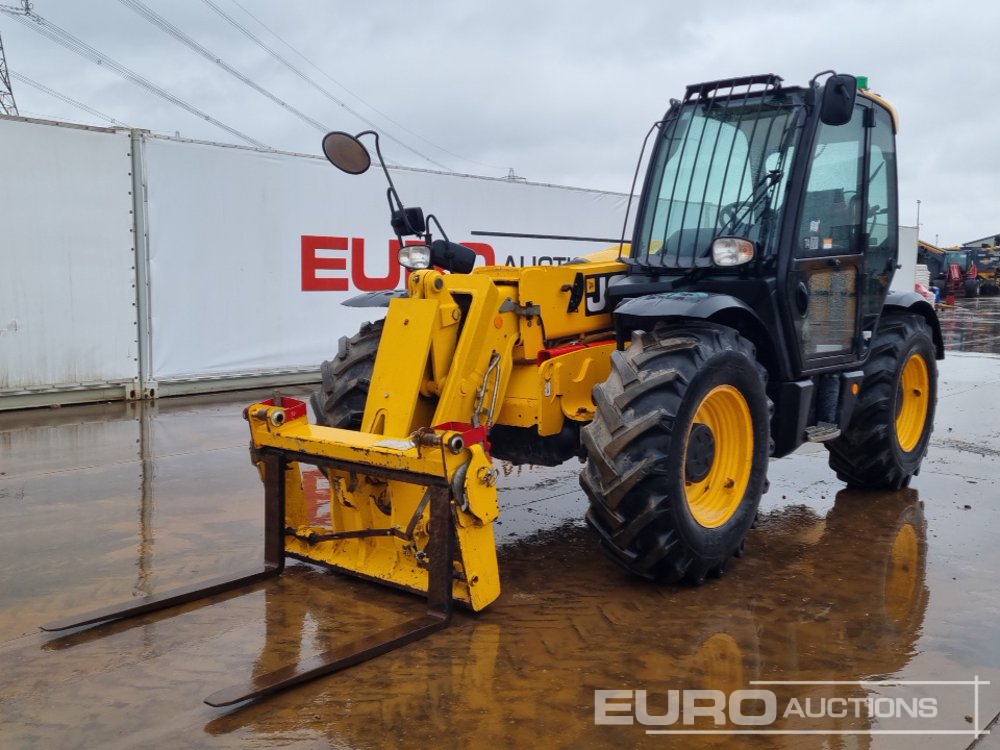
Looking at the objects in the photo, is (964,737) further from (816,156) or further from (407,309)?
(816,156)

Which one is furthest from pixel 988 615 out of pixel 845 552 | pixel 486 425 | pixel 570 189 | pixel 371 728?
pixel 570 189

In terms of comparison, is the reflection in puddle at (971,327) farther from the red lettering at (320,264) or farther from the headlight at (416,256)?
the headlight at (416,256)

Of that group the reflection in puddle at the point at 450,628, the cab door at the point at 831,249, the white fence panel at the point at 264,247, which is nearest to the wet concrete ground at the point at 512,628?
the reflection in puddle at the point at 450,628

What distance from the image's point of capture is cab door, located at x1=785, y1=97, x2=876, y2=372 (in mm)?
Answer: 5207

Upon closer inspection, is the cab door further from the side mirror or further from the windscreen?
the side mirror

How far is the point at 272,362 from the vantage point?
11.5 meters

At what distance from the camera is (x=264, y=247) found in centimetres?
1112

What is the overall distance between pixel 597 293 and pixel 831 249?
1439 mm

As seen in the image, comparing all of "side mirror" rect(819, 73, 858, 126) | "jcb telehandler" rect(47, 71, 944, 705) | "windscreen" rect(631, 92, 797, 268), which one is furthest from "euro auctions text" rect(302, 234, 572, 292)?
"side mirror" rect(819, 73, 858, 126)

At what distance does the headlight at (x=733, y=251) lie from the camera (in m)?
4.79

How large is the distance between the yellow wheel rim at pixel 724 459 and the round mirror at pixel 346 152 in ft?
6.72

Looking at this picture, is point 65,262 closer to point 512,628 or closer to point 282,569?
point 282,569

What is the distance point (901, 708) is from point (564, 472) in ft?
13.1

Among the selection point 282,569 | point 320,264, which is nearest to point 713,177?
point 282,569
